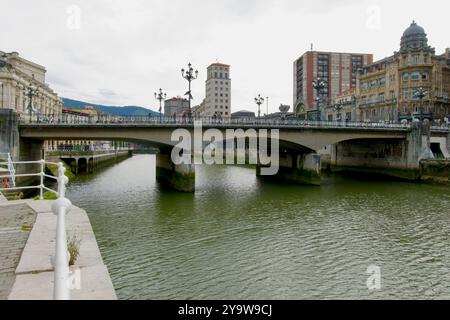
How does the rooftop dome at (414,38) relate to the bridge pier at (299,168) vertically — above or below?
above

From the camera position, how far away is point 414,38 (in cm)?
7606

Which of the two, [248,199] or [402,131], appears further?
[402,131]

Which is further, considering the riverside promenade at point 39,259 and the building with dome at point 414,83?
the building with dome at point 414,83

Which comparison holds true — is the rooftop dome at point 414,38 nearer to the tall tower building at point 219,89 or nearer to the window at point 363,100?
the window at point 363,100

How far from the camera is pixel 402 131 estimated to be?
1889 inches

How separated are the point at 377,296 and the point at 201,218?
12.8 metres

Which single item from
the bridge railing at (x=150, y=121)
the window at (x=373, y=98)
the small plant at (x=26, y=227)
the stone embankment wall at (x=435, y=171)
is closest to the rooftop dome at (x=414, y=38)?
the window at (x=373, y=98)

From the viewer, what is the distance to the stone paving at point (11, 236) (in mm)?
5723

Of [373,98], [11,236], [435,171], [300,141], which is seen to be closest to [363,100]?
[373,98]

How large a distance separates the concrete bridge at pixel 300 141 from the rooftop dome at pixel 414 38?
108ft
